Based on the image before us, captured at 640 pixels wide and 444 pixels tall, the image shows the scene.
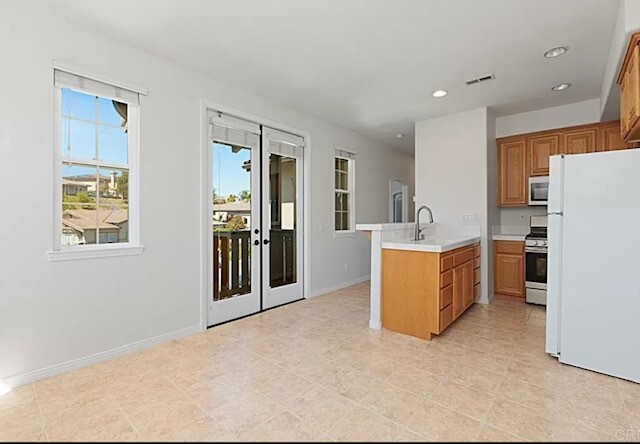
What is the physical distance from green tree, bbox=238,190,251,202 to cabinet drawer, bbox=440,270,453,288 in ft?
8.07

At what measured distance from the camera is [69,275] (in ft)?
8.13

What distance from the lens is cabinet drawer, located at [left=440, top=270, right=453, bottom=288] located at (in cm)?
312

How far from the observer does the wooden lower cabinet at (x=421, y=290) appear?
308 cm

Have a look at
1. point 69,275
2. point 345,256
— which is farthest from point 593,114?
point 69,275

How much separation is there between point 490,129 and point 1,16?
535cm

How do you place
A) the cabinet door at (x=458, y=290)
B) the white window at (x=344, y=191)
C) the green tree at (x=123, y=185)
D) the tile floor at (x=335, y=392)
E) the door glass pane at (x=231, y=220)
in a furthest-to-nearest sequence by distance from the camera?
the white window at (x=344, y=191) < the door glass pane at (x=231, y=220) < the cabinet door at (x=458, y=290) < the green tree at (x=123, y=185) < the tile floor at (x=335, y=392)

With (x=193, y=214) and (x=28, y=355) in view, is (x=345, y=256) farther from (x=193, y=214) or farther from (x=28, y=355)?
(x=28, y=355)

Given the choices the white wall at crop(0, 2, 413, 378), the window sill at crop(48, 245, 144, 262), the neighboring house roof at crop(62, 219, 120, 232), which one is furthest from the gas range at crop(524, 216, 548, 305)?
the neighboring house roof at crop(62, 219, 120, 232)

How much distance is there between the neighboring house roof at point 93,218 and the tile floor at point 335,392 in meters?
1.17

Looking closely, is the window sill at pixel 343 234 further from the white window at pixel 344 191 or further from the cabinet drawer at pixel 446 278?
the cabinet drawer at pixel 446 278

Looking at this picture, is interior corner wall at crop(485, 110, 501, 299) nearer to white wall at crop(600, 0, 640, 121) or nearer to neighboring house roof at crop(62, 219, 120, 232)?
white wall at crop(600, 0, 640, 121)

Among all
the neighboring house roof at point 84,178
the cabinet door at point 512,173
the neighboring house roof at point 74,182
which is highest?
the cabinet door at point 512,173

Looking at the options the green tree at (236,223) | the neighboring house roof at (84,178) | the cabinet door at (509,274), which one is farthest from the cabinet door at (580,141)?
the neighboring house roof at (84,178)

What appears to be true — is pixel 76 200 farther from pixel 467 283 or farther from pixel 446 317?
pixel 467 283
